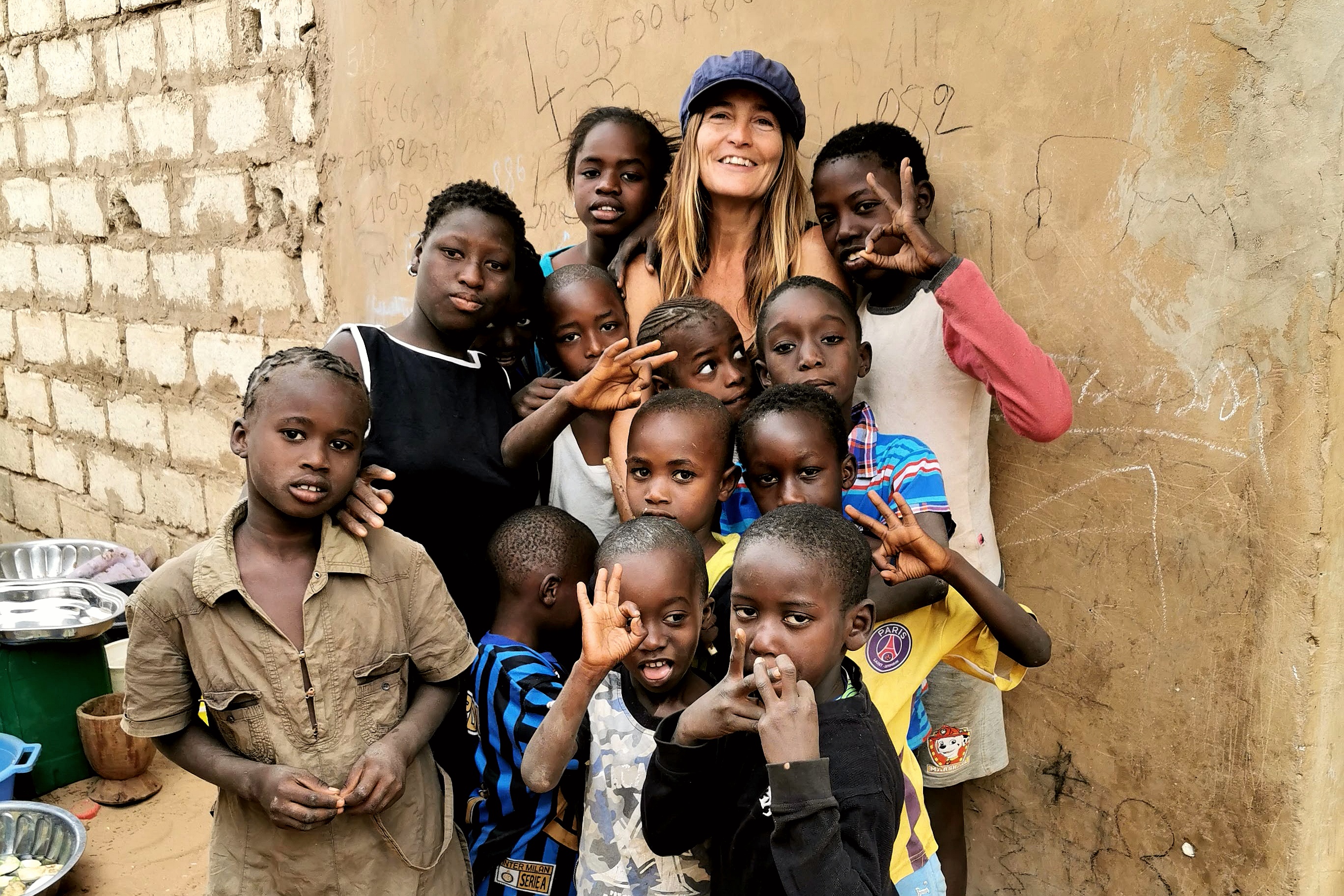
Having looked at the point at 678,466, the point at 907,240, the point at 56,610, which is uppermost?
the point at 907,240

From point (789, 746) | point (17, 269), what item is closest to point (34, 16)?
point (17, 269)

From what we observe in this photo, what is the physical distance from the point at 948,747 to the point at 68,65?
19.0ft

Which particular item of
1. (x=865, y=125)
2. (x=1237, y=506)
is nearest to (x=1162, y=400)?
(x=1237, y=506)

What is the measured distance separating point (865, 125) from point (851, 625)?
1380 millimetres

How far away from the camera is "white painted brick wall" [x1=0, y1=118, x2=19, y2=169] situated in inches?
240

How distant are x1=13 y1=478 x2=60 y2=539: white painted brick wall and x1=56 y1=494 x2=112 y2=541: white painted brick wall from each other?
0.28 feet

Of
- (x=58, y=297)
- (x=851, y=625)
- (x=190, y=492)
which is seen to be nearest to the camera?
(x=851, y=625)

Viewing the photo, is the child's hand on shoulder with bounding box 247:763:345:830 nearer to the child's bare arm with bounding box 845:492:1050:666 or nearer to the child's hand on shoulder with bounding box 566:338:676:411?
the child's hand on shoulder with bounding box 566:338:676:411

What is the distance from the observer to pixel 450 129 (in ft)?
13.4

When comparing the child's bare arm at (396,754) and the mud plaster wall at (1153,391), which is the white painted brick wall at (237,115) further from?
the child's bare arm at (396,754)

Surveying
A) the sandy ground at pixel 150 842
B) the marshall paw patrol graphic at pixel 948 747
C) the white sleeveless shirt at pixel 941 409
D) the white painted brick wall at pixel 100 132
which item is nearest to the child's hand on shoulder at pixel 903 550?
the white sleeveless shirt at pixel 941 409

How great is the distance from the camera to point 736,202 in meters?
2.61

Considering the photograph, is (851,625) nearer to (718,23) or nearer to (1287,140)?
(1287,140)

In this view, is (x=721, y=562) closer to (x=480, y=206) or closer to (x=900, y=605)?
(x=900, y=605)
